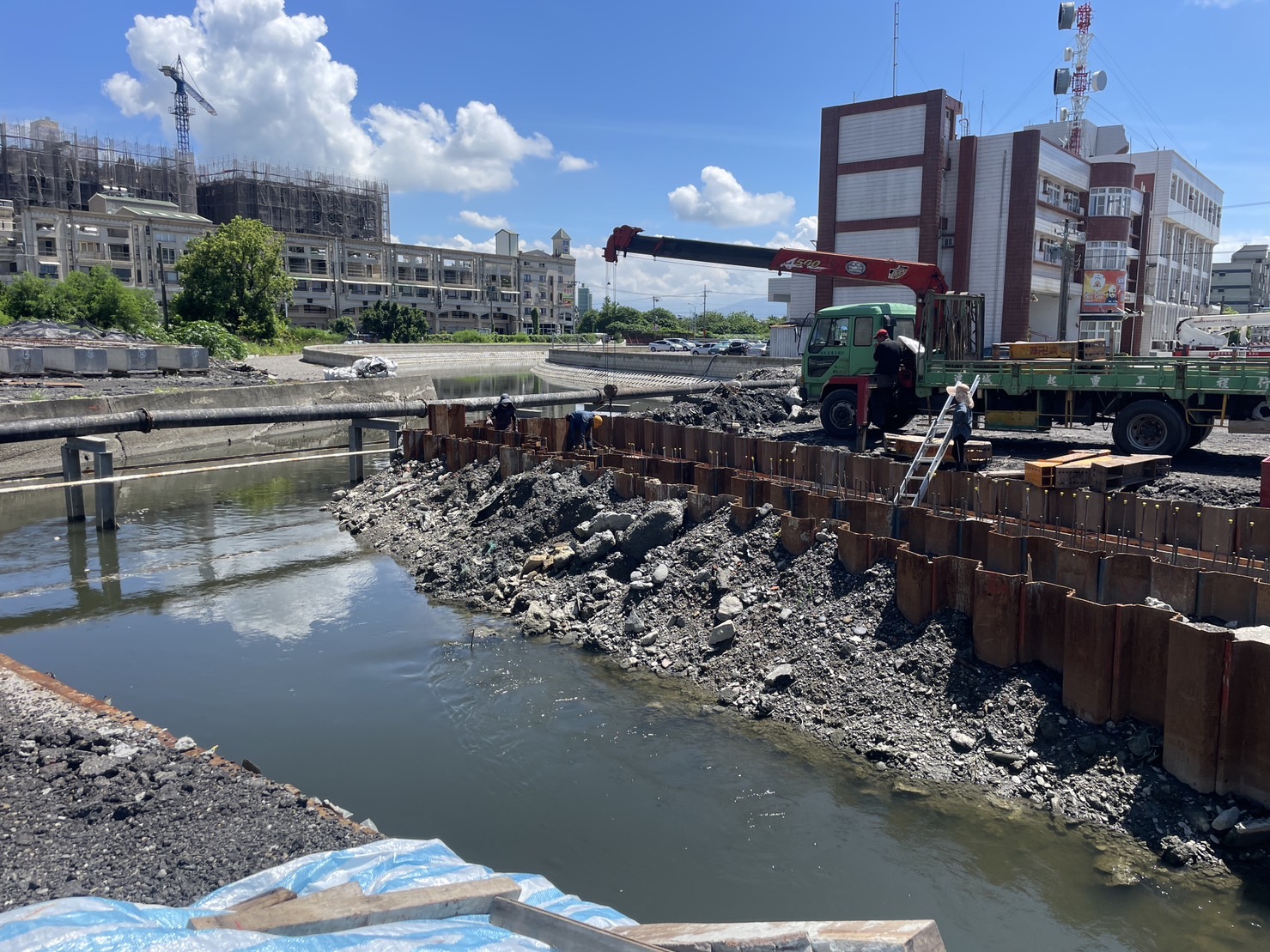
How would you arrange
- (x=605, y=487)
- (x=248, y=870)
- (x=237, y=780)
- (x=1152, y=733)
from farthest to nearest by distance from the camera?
(x=605, y=487)
(x=1152, y=733)
(x=237, y=780)
(x=248, y=870)

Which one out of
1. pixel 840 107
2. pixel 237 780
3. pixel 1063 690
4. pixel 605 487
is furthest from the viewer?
pixel 840 107

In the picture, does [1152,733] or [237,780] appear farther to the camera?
[1152,733]

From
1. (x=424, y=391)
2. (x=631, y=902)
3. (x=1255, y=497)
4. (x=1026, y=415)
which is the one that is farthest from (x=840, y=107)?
(x=631, y=902)

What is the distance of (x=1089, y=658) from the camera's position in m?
6.98

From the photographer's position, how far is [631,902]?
18.9 feet

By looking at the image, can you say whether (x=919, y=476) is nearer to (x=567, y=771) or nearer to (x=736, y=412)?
(x=567, y=771)

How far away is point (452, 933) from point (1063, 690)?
5665 mm

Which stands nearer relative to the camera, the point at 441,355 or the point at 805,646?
the point at 805,646

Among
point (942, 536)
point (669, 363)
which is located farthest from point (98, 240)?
point (942, 536)

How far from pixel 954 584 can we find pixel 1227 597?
2.16 metres

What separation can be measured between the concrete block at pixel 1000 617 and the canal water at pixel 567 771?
1475mm

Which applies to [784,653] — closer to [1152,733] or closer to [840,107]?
[1152,733]

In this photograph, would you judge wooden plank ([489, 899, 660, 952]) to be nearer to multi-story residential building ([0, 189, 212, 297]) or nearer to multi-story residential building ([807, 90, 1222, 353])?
multi-story residential building ([807, 90, 1222, 353])

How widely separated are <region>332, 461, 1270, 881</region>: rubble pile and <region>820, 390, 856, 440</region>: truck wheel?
6.37 m
